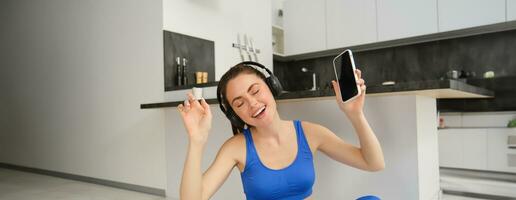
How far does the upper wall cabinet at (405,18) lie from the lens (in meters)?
3.37

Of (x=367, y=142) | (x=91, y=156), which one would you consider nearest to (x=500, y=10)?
(x=367, y=142)

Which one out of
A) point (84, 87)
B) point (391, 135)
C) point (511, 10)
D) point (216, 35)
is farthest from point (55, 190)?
point (511, 10)

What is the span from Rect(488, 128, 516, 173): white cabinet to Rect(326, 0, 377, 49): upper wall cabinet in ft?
4.76

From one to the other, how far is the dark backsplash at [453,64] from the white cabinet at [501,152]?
0.91 ft

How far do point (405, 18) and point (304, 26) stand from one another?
1181mm

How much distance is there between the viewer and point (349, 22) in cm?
387

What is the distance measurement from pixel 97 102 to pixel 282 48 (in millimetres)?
2355

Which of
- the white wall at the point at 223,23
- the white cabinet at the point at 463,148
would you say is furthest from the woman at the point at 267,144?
the white cabinet at the point at 463,148

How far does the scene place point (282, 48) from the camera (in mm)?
4555

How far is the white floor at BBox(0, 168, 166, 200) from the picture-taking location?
275 centimetres

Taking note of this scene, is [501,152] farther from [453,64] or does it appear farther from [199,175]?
[199,175]

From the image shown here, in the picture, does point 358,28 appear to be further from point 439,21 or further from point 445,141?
point 445,141

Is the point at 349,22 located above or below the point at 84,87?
above

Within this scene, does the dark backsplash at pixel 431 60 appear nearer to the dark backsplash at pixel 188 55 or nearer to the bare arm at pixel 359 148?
the dark backsplash at pixel 188 55
